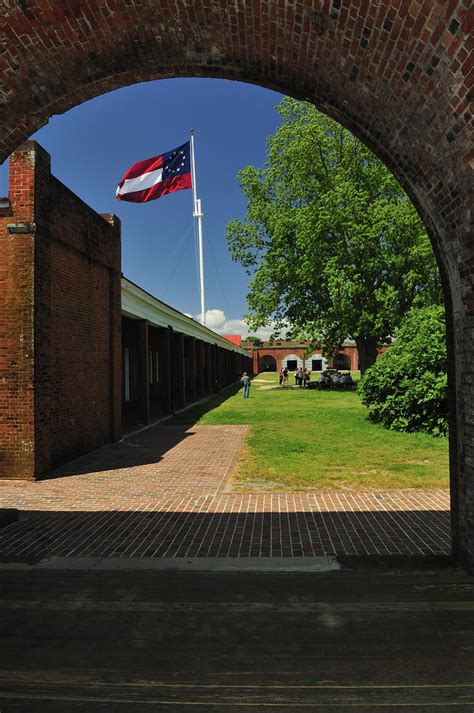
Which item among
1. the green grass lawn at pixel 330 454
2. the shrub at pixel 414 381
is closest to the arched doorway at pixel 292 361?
the green grass lawn at pixel 330 454

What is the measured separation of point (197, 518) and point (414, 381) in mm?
9242

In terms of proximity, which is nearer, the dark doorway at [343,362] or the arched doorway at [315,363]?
the dark doorway at [343,362]

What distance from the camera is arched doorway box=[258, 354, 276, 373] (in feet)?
251

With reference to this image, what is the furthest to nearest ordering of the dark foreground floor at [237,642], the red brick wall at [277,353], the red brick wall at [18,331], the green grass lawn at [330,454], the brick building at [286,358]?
the red brick wall at [277,353]
the brick building at [286,358]
the red brick wall at [18,331]
the green grass lawn at [330,454]
the dark foreground floor at [237,642]

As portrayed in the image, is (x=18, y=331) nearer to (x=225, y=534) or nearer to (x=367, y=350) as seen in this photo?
(x=225, y=534)

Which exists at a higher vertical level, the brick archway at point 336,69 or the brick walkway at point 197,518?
the brick archway at point 336,69

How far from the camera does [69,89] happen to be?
4387 mm

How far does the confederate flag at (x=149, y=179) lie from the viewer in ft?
48.1

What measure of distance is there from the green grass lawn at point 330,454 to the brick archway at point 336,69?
140 inches

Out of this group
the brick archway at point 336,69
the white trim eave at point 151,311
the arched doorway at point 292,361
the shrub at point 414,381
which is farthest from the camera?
the arched doorway at point 292,361

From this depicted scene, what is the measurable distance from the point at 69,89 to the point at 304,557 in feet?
15.9

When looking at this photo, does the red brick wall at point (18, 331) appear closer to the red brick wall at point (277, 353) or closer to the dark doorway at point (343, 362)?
the red brick wall at point (277, 353)

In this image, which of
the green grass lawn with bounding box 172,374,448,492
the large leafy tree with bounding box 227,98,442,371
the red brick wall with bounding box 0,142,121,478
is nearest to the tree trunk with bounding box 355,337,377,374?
the large leafy tree with bounding box 227,98,442,371

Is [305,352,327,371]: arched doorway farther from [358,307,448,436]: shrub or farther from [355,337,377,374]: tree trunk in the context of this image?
[358,307,448,436]: shrub
